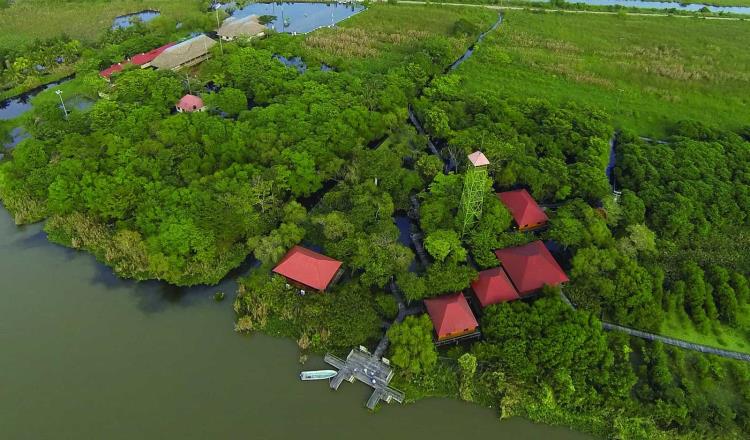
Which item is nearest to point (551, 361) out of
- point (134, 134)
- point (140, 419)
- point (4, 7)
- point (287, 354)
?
point (287, 354)

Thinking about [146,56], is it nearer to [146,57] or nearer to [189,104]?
[146,57]

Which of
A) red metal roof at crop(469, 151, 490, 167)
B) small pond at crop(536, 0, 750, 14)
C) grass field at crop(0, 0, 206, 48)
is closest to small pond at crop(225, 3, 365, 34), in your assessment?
grass field at crop(0, 0, 206, 48)

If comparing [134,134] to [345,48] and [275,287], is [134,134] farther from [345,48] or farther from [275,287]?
[345,48]

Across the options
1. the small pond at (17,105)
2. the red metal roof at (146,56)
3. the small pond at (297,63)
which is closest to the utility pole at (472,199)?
the small pond at (297,63)

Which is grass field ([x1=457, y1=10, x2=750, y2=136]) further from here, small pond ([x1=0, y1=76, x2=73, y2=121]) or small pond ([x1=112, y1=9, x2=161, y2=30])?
small pond ([x1=0, y1=76, x2=73, y2=121])

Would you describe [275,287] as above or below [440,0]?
below

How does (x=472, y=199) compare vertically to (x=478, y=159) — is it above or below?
above

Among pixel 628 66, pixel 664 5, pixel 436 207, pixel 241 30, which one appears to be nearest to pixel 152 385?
pixel 436 207
